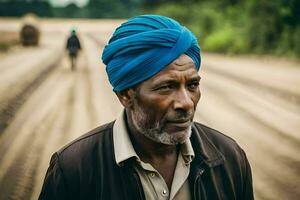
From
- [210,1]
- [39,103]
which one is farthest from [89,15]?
[39,103]

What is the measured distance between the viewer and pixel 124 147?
6.70 feet

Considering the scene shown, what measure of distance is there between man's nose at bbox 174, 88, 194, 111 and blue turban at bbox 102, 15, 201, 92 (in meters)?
0.16

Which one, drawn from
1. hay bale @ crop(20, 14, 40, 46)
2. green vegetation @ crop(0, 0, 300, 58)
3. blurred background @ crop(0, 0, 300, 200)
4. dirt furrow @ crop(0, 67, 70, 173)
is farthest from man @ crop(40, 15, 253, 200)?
hay bale @ crop(20, 14, 40, 46)

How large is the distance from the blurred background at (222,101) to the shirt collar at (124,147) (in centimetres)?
327

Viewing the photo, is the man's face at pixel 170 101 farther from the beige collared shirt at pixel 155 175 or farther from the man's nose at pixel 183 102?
the beige collared shirt at pixel 155 175

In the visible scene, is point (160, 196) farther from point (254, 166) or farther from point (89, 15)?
point (89, 15)

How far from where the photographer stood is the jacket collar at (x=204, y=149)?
6.82ft

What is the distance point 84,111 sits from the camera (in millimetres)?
9453

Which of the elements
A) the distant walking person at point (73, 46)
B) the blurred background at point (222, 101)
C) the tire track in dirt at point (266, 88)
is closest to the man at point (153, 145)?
the blurred background at point (222, 101)

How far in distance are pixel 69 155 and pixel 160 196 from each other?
1.50ft

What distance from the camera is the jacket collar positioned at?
2078 mm

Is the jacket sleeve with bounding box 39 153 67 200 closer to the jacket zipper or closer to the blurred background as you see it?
the jacket zipper

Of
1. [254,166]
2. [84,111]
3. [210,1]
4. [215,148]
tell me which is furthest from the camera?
[210,1]

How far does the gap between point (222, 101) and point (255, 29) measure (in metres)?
12.6
